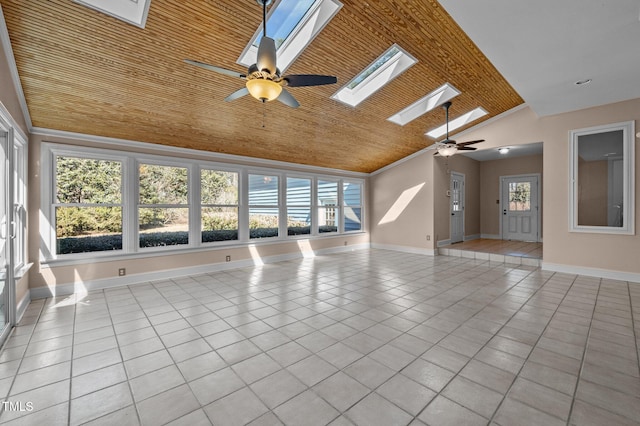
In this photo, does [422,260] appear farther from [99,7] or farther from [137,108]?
[99,7]

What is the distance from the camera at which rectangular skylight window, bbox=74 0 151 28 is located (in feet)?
7.89

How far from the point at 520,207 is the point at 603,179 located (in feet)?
12.4

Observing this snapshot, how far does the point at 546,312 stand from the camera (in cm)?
328

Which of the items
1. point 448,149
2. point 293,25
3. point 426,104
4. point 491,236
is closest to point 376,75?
point 426,104

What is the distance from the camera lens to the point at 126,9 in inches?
99.3

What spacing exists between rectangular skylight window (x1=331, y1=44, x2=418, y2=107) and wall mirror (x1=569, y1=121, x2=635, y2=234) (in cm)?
369

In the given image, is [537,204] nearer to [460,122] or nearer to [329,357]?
[460,122]

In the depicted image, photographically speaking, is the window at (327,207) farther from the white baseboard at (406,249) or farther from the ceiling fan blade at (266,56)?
the ceiling fan blade at (266,56)

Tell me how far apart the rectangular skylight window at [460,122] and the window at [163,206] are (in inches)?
212

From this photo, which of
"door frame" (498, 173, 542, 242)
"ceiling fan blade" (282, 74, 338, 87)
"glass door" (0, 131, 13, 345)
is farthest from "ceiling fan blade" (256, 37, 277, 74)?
"door frame" (498, 173, 542, 242)

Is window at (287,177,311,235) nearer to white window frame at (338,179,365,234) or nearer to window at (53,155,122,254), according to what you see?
white window frame at (338,179,365,234)

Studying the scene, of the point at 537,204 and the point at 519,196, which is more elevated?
the point at 519,196

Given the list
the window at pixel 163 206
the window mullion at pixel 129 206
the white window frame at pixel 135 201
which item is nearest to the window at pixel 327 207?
the white window frame at pixel 135 201

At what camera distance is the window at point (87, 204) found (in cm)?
421
